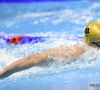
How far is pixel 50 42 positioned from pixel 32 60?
0.49 feet

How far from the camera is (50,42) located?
Answer: 1339 mm

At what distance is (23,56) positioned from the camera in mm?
1329

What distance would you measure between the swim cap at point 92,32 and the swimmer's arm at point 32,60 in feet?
0.20

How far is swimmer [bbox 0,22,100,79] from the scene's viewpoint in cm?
129

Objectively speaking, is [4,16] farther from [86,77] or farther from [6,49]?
[86,77]

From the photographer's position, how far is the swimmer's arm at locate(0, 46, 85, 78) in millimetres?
1303

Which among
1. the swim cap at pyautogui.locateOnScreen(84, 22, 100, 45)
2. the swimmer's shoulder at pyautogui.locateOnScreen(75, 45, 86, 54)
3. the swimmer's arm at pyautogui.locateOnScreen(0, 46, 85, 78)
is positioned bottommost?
the swimmer's arm at pyautogui.locateOnScreen(0, 46, 85, 78)

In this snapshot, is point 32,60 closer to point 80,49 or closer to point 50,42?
point 50,42

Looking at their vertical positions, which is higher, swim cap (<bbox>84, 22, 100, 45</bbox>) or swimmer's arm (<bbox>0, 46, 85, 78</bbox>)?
swim cap (<bbox>84, 22, 100, 45</bbox>)

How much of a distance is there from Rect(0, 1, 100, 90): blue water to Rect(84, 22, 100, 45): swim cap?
0.03 metres

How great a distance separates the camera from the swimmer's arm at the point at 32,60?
1.30 meters

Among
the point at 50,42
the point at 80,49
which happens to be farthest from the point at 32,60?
the point at 80,49

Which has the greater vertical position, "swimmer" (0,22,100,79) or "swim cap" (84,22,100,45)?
"swim cap" (84,22,100,45)

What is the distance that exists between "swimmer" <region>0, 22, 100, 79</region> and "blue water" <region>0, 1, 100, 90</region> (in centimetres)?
2
